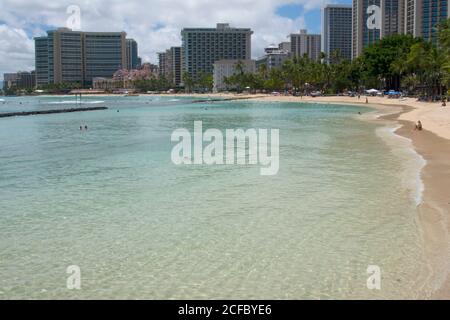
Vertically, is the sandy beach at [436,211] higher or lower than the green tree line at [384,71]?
lower

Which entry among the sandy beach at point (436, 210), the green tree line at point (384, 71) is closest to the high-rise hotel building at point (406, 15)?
the green tree line at point (384, 71)

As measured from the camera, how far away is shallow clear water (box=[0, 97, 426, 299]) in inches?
361

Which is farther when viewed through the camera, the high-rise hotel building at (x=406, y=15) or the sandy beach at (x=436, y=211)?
the high-rise hotel building at (x=406, y=15)

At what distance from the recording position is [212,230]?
12562 mm

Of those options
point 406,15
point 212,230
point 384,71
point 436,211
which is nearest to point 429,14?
point 406,15

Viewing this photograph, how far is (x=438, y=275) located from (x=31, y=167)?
19.2m

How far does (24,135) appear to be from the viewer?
42.2m

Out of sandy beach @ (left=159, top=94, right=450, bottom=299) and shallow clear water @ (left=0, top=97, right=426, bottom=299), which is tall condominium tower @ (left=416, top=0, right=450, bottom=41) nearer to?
sandy beach @ (left=159, top=94, right=450, bottom=299)

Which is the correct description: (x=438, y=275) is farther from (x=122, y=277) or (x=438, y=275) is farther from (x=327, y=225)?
(x=122, y=277)

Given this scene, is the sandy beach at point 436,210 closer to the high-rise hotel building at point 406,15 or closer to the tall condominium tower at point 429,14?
the high-rise hotel building at point 406,15

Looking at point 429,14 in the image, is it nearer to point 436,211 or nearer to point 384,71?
point 384,71

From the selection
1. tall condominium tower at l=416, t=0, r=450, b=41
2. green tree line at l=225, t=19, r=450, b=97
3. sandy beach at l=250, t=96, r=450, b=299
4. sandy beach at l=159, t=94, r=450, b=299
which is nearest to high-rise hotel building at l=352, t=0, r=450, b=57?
tall condominium tower at l=416, t=0, r=450, b=41

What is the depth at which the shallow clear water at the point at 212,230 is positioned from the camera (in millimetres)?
9164
